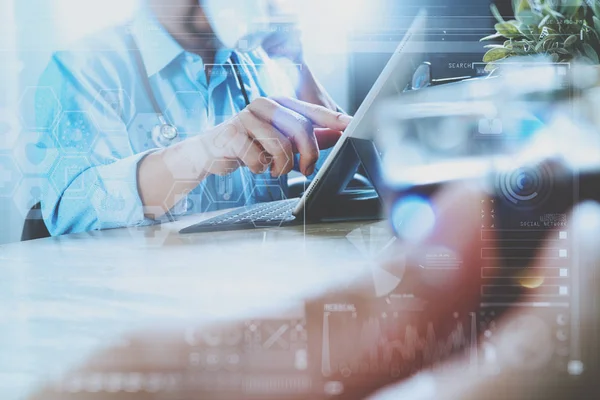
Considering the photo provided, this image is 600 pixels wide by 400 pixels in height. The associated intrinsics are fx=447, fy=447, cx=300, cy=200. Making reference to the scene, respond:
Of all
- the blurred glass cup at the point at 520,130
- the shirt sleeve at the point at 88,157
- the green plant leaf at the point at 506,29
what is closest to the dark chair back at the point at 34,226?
the shirt sleeve at the point at 88,157

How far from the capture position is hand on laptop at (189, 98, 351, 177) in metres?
0.63

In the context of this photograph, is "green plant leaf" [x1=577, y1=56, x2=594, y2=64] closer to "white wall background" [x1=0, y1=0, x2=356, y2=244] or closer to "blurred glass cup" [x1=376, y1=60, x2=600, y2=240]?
"blurred glass cup" [x1=376, y1=60, x2=600, y2=240]

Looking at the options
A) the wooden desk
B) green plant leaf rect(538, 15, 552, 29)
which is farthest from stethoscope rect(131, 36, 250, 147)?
green plant leaf rect(538, 15, 552, 29)

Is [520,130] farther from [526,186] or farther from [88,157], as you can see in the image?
[88,157]

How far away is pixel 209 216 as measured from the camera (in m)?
0.64

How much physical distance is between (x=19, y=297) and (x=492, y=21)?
745 millimetres

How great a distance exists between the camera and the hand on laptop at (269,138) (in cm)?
63

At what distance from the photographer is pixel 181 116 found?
2.05ft

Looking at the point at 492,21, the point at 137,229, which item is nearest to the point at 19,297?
the point at 137,229

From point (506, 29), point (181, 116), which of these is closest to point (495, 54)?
point (506, 29)

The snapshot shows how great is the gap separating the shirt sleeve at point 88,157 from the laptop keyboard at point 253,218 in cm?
9

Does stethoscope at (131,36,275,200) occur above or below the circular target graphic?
above

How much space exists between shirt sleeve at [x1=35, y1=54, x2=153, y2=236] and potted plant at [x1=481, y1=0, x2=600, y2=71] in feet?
1.68

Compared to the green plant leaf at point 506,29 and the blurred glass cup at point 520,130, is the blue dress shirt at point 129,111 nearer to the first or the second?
the blurred glass cup at point 520,130
